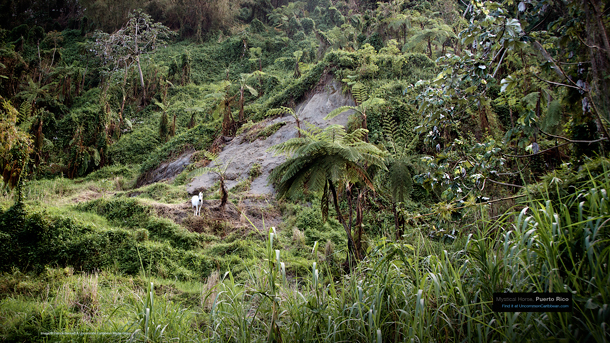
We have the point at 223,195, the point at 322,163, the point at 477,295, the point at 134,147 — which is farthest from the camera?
the point at 134,147

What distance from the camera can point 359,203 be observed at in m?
6.10

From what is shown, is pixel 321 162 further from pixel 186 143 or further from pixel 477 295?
pixel 186 143

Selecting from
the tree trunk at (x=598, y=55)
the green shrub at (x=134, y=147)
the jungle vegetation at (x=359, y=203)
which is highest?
the tree trunk at (x=598, y=55)

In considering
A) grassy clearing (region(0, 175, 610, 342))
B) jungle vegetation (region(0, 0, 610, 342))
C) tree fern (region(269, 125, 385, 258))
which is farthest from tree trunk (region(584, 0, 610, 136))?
tree fern (region(269, 125, 385, 258))

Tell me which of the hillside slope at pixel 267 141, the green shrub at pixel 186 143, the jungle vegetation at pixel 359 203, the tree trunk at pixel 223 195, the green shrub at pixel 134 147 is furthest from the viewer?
the green shrub at pixel 134 147

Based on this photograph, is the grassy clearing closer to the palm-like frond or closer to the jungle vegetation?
the jungle vegetation

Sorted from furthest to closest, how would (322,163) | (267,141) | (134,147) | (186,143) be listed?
1. (134,147)
2. (186,143)
3. (267,141)
4. (322,163)

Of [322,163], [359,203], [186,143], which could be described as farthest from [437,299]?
[186,143]

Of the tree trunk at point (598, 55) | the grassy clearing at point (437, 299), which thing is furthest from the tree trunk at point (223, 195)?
the tree trunk at point (598, 55)

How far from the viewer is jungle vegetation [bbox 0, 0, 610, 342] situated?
2.70 m

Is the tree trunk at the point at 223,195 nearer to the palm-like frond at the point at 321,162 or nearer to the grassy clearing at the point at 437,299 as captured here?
the palm-like frond at the point at 321,162

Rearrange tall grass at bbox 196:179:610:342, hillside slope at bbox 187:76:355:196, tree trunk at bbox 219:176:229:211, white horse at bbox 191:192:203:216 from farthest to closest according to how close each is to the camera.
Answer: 1. hillside slope at bbox 187:76:355:196
2. white horse at bbox 191:192:203:216
3. tree trunk at bbox 219:176:229:211
4. tall grass at bbox 196:179:610:342

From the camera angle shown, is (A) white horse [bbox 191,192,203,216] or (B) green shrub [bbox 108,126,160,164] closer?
(A) white horse [bbox 191,192,203,216]

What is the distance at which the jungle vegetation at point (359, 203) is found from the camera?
2.70m
